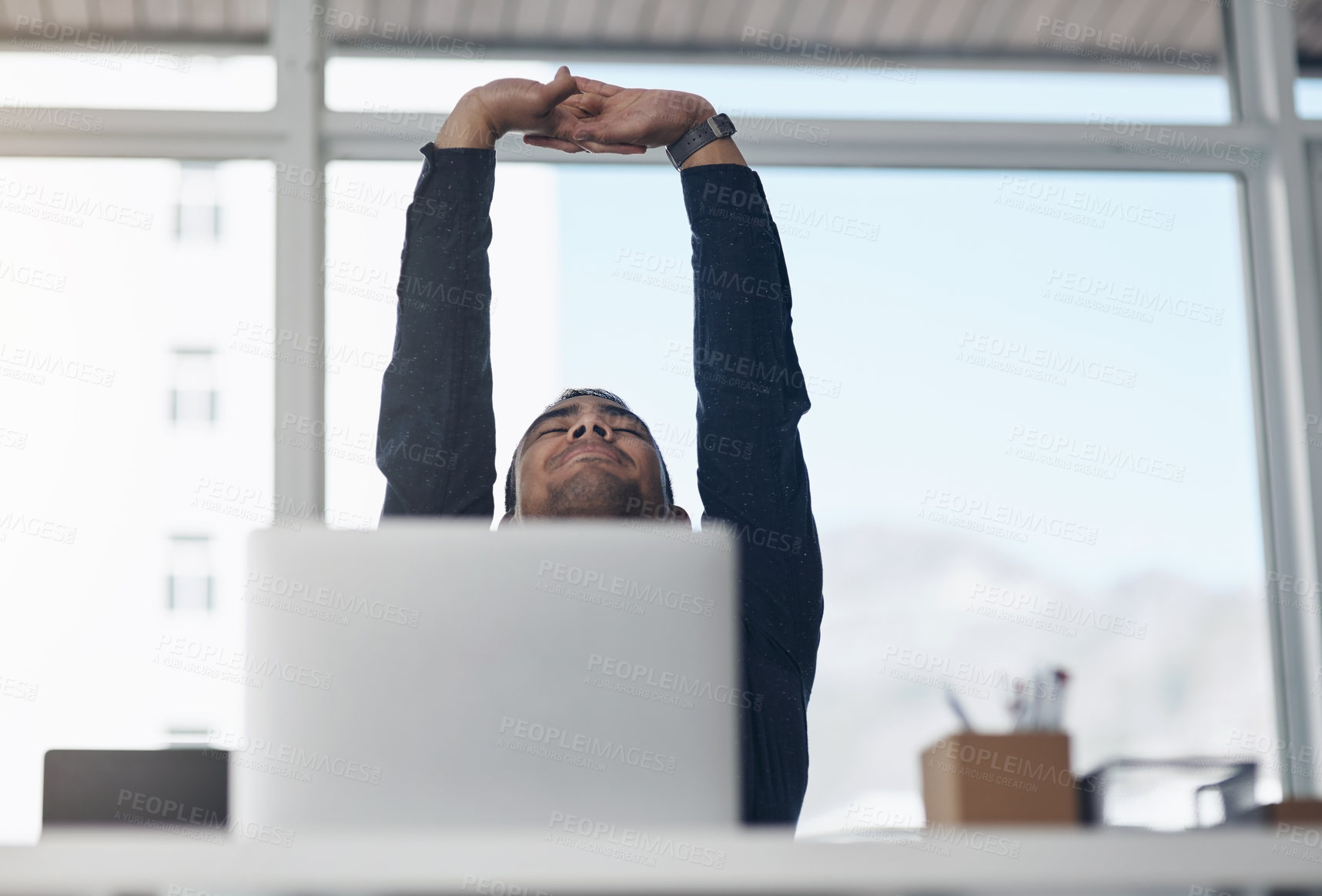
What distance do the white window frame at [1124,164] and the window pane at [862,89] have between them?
0.22 feet

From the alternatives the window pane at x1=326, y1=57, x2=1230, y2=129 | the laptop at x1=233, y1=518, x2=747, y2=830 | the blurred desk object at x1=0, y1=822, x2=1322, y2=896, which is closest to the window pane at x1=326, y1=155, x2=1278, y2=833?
the window pane at x1=326, y1=57, x2=1230, y2=129

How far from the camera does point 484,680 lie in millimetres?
875

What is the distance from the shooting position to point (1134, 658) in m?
3.18

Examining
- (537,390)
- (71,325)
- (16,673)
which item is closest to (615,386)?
(537,390)

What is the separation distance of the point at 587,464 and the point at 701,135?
0.50 meters

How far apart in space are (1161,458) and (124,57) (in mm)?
2751

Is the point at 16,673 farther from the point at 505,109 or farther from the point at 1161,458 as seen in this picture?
the point at 1161,458

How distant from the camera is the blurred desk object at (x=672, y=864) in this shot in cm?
75

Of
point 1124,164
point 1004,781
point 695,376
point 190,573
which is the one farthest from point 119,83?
point 1004,781

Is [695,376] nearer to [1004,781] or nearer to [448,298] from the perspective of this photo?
[448,298]

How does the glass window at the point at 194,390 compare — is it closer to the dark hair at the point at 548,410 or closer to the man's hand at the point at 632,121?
the dark hair at the point at 548,410

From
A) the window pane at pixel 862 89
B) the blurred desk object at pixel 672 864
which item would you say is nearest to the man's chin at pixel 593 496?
the blurred desk object at pixel 672 864

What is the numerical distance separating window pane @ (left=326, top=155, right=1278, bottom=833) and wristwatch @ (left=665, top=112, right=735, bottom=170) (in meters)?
1.21

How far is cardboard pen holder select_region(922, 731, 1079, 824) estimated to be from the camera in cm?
96
